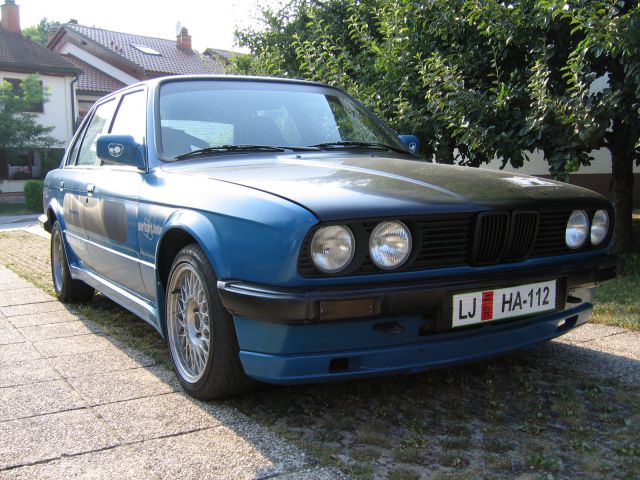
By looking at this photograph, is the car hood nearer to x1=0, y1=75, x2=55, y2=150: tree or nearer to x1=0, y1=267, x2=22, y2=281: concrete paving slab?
x1=0, y1=267, x2=22, y2=281: concrete paving slab

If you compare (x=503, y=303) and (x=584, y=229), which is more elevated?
(x=584, y=229)

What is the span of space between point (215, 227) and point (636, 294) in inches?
156

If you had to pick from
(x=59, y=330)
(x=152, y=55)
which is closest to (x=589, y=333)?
(x=59, y=330)

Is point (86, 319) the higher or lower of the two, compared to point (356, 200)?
lower

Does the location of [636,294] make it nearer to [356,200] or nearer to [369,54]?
[356,200]

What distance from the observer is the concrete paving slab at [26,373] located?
11.5ft

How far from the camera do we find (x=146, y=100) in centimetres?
390

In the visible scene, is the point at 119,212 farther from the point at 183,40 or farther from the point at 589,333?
the point at 183,40

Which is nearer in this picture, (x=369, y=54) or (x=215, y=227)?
(x=215, y=227)

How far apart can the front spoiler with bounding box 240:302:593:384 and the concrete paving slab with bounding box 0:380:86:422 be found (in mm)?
1038

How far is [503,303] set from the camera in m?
2.79

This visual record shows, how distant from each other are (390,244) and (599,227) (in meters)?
1.35

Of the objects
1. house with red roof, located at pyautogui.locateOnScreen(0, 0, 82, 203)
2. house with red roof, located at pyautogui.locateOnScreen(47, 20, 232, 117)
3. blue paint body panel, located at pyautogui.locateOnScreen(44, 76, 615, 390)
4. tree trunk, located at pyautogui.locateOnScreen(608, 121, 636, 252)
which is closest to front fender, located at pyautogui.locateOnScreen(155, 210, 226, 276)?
blue paint body panel, located at pyautogui.locateOnScreen(44, 76, 615, 390)

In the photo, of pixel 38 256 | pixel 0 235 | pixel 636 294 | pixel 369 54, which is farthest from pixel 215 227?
pixel 0 235
